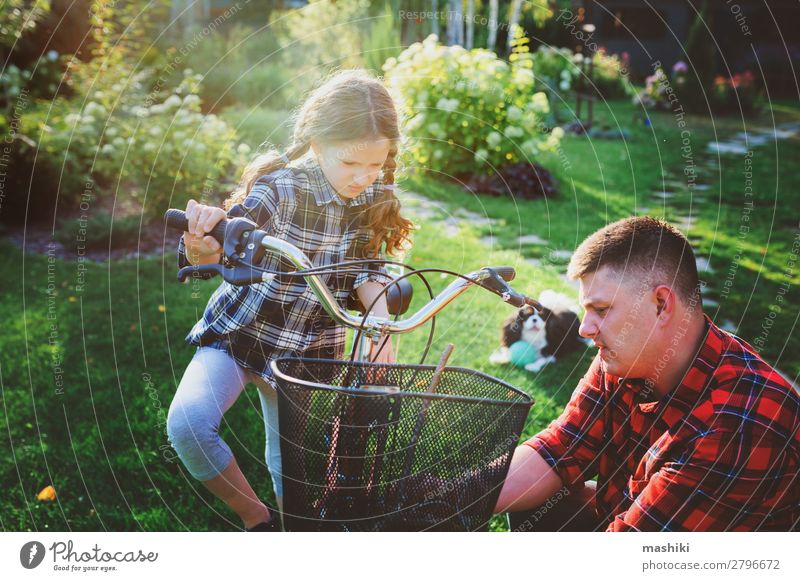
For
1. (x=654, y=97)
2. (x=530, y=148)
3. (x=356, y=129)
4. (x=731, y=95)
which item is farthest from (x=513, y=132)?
(x=731, y=95)

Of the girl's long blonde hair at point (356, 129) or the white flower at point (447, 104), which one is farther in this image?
the white flower at point (447, 104)

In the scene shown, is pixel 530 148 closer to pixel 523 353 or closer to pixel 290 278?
pixel 523 353

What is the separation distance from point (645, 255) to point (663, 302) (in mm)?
110

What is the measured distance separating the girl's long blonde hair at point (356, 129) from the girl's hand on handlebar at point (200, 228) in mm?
351

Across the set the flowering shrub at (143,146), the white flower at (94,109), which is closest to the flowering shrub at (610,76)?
the flowering shrub at (143,146)

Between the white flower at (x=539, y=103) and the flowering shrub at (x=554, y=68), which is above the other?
the flowering shrub at (x=554, y=68)

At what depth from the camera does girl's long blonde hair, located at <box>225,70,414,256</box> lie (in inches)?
76.4

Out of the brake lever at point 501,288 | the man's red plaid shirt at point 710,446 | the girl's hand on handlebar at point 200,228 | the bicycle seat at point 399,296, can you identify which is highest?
the girl's hand on handlebar at point 200,228

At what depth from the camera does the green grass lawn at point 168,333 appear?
256 centimetres

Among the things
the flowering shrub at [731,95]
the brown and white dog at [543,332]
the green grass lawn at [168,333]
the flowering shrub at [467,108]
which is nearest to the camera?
the green grass lawn at [168,333]

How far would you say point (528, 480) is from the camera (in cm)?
191

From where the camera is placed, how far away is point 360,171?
1.93m

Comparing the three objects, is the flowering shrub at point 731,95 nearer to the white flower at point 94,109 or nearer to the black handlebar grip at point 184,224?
the white flower at point 94,109

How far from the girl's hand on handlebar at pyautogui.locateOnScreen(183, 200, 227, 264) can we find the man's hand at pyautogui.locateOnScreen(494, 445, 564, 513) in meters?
0.89
